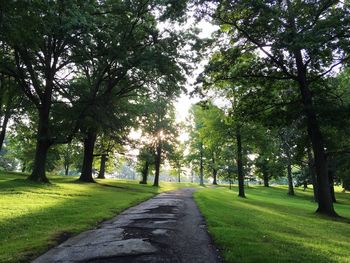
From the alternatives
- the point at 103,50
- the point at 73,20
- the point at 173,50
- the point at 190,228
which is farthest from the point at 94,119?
the point at 190,228

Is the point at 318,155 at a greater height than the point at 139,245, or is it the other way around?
the point at 318,155

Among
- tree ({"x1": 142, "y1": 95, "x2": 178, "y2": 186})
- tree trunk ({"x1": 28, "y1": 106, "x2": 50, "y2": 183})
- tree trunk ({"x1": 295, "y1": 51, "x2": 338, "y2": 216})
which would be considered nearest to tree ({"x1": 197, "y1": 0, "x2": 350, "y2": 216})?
tree trunk ({"x1": 295, "y1": 51, "x2": 338, "y2": 216})

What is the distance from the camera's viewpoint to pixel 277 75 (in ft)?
73.1

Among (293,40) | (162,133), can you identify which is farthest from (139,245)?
(162,133)

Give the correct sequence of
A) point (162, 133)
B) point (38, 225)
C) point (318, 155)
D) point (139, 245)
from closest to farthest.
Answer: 1. point (139, 245)
2. point (38, 225)
3. point (318, 155)
4. point (162, 133)

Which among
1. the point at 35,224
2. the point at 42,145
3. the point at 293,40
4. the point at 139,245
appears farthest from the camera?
the point at 42,145

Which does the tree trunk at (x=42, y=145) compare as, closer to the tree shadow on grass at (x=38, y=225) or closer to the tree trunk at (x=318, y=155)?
the tree shadow on grass at (x=38, y=225)

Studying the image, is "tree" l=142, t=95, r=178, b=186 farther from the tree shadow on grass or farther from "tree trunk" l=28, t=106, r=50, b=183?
the tree shadow on grass

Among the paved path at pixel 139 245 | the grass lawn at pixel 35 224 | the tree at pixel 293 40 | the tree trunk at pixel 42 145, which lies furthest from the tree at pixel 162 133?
the paved path at pixel 139 245

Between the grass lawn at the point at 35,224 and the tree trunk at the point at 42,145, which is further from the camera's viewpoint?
the tree trunk at the point at 42,145

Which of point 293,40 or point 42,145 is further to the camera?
point 42,145

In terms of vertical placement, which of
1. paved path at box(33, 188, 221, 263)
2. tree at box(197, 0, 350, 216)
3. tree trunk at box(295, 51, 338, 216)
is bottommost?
paved path at box(33, 188, 221, 263)

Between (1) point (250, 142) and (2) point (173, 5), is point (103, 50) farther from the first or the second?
(1) point (250, 142)

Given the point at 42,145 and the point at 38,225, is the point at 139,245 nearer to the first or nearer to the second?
the point at 38,225
